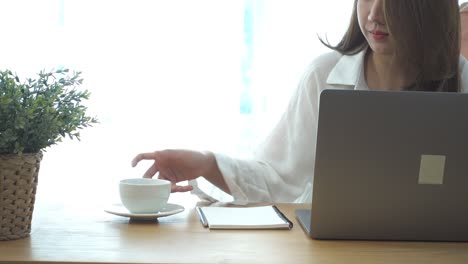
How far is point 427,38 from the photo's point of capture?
5.16 ft

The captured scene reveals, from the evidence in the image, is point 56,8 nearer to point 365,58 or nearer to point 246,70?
point 246,70

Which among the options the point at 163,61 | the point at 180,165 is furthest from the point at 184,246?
the point at 163,61

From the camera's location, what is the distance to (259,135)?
9.20 feet

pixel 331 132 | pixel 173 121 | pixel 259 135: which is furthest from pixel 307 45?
Result: pixel 331 132

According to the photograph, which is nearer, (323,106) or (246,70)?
(323,106)

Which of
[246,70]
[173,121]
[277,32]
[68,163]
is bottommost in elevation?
[68,163]

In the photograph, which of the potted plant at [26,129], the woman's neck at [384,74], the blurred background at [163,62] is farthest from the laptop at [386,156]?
the blurred background at [163,62]

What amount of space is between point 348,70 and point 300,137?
0.72 ft

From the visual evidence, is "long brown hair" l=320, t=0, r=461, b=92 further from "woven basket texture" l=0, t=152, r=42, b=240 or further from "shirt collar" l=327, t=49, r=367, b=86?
"woven basket texture" l=0, t=152, r=42, b=240

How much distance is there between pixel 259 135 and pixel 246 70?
29cm

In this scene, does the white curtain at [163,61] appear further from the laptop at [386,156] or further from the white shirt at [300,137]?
the laptop at [386,156]

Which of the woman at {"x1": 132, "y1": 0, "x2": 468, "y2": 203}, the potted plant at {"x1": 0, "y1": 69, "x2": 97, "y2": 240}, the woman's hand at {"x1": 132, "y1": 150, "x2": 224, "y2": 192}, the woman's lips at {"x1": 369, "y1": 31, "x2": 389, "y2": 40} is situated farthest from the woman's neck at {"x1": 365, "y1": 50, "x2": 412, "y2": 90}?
the potted plant at {"x1": 0, "y1": 69, "x2": 97, "y2": 240}

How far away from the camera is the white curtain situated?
8.93ft

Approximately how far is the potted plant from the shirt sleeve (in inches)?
18.8
